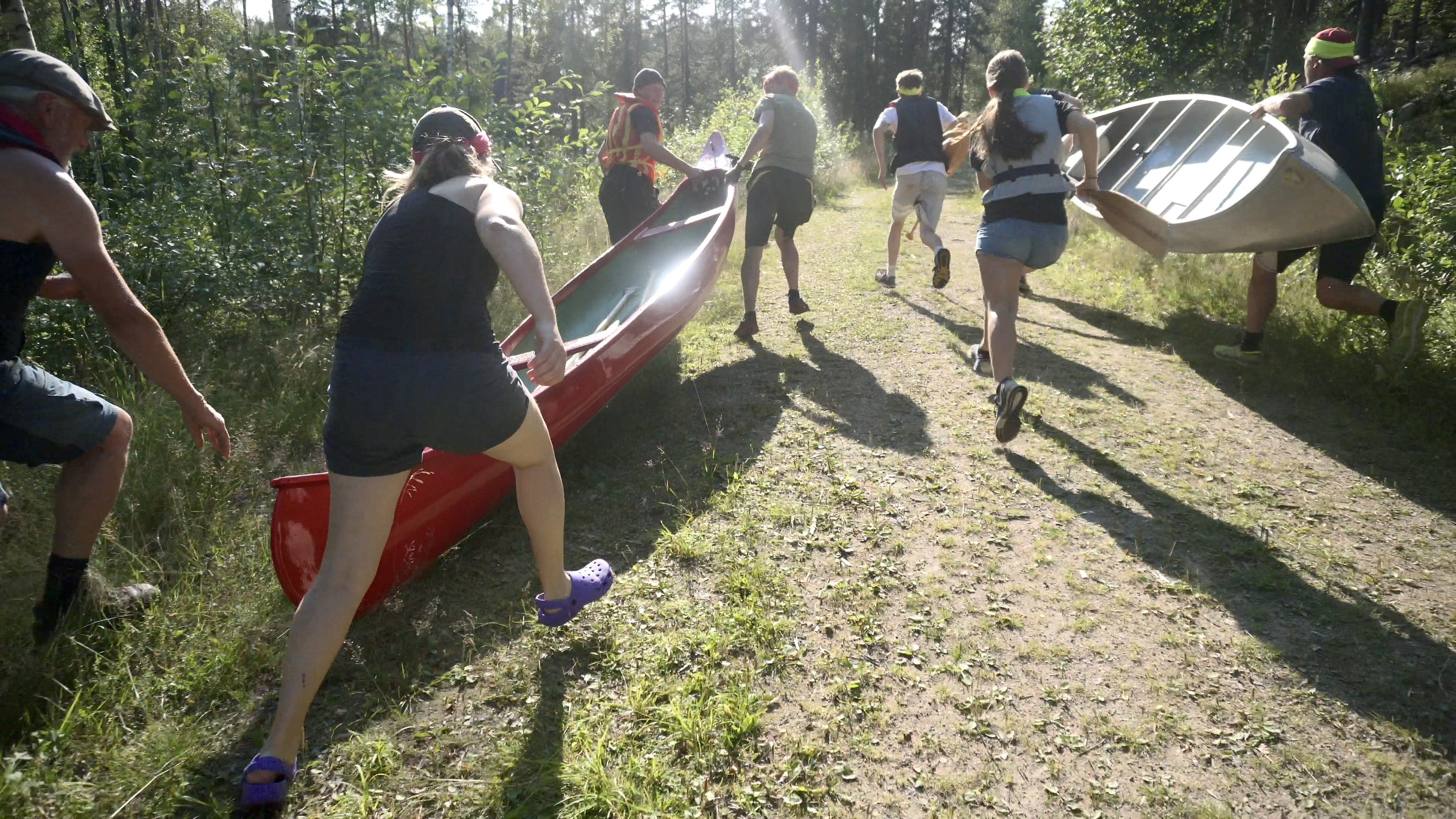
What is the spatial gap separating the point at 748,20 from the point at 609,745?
53.2 metres

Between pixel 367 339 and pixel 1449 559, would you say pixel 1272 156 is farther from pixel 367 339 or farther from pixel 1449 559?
pixel 367 339

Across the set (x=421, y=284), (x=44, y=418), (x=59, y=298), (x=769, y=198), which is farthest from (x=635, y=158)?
(x=44, y=418)

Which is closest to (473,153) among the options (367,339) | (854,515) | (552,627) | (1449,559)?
(367,339)

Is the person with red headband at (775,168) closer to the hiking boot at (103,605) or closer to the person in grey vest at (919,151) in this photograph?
the person in grey vest at (919,151)

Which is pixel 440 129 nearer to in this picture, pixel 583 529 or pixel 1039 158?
pixel 583 529

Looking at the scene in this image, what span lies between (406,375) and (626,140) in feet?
13.1

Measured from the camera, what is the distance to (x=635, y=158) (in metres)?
5.84

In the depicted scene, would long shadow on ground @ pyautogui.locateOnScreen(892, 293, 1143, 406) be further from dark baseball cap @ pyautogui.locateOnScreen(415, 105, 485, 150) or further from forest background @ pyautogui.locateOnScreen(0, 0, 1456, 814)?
dark baseball cap @ pyautogui.locateOnScreen(415, 105, 485, 150)

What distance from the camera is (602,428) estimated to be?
4578mm

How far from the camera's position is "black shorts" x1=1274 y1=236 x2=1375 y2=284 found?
4.53 meters

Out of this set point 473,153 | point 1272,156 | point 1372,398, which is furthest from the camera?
point 1272,156

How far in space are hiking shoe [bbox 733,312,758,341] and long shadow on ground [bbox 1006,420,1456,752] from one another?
2.75 meters

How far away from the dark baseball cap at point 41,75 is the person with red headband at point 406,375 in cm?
96

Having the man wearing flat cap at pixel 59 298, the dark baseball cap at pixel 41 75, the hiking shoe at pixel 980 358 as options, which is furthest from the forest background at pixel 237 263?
the hiking shoe at pixel 980 358
